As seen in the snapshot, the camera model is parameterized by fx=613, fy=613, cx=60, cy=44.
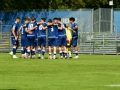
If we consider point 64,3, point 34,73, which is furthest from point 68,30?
point 64,3

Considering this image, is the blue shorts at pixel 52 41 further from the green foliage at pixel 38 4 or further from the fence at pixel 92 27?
the green foliage at pixel 38 4

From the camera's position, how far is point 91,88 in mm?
14922

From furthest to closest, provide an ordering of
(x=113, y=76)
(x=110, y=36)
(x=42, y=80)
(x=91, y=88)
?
(x=110, y=36) < (x=113, y=76) < (x=42, y=80) < (x=91, y=88)

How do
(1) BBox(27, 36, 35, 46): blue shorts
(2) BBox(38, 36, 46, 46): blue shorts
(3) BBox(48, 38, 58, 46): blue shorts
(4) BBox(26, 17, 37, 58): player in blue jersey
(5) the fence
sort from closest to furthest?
(3) BBox(48, 38, 58, 46): blue shorts
(2) BBox(38, 36, 46, 46): blue shorts
(4) BBox(26, 17, 37, 58): player in blue jersey
(1) BBox(27, 36, 35, 46): blue shorts
(5) the fence

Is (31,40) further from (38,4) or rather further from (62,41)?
(38,4)

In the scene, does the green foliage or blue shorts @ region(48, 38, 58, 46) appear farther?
the green foliage

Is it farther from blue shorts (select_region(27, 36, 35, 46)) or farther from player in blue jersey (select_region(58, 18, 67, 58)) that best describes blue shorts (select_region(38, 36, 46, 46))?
player in blue jersey (select_region(58, 18, 67, 58))

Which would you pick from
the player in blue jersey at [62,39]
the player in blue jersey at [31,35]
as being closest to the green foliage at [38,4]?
the player in blue jersey at [31,35]

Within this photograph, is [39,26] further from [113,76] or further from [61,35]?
[113,76]

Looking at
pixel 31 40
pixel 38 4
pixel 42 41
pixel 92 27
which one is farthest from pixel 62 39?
pixel 38 4

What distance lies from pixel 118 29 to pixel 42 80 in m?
36.9

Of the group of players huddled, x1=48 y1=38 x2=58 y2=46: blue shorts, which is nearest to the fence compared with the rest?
the group of players huddled

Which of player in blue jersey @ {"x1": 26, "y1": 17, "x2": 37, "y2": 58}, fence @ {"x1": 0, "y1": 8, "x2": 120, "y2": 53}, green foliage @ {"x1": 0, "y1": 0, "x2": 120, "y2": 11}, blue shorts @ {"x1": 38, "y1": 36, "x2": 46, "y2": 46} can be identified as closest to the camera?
blue shorts @ {"x1": 38, "y1": 36, "x2": 46, "y2": 46}

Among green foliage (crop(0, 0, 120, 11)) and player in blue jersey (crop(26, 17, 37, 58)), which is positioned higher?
green foliage (crop(0, 0, 120, 11))
